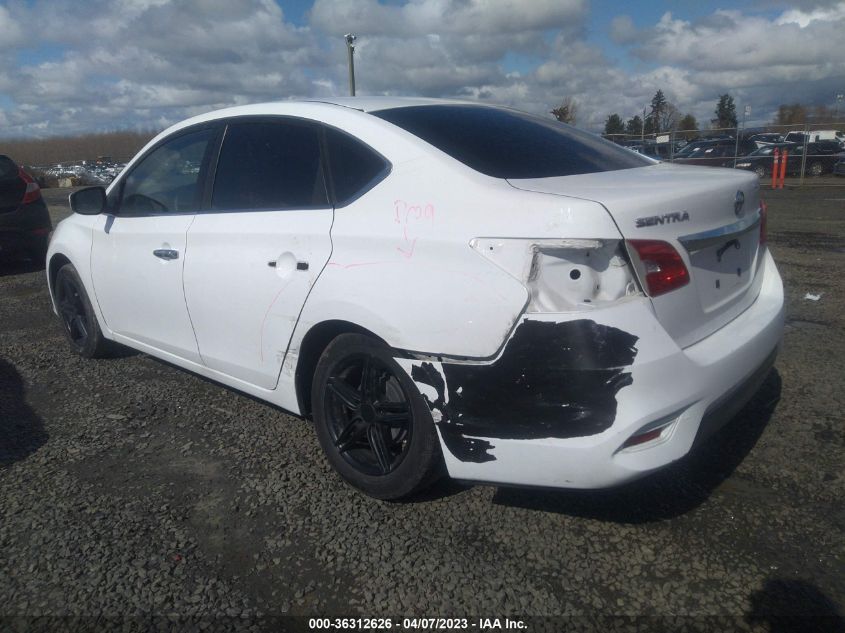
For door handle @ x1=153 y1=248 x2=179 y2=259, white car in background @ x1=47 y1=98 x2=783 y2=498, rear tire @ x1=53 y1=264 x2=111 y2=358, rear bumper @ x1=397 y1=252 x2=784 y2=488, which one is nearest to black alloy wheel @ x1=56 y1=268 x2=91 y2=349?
rear tire @ x1=53 y1=264 x2=111 y2=358

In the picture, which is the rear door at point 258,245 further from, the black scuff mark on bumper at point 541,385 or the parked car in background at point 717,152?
the parked car in background at point 717,152

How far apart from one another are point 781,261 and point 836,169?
1765 centimetres

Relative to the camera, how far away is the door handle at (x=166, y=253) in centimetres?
378

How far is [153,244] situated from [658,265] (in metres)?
2.84

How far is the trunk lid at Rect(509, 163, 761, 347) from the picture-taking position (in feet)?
7.74

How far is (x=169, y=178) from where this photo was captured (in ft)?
13.5

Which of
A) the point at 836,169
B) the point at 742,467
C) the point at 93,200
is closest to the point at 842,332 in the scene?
the point at 742,467

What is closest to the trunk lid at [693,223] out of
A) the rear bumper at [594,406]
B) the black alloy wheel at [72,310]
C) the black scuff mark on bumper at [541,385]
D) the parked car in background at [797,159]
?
the rear bumper at [594,406]

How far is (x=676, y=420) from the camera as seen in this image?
94.7 inches

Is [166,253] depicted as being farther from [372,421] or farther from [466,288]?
[466,288]

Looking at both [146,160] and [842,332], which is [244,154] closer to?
[146,160]

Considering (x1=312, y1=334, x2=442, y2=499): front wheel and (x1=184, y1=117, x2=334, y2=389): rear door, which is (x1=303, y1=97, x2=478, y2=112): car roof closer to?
(x1=184, y1=117, x2=334, y2=389): rear door

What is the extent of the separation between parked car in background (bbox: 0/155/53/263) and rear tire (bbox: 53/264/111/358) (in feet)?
13.3

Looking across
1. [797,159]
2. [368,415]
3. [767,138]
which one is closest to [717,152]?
[797,159]
